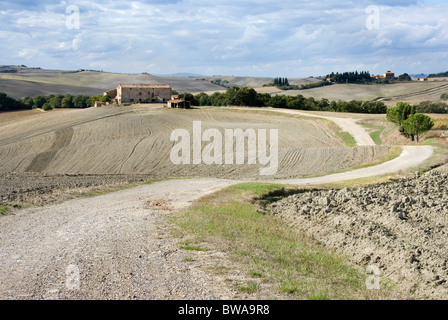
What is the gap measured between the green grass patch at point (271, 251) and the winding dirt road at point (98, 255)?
1273 millimetres

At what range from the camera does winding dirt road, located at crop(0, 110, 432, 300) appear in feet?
36.0

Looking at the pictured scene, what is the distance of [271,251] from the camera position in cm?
1491

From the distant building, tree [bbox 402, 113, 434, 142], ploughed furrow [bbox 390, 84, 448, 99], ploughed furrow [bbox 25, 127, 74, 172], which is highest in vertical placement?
ploughed furrow [bbox 390, 84, 448, 99]

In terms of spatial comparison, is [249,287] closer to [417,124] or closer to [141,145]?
[141,145]

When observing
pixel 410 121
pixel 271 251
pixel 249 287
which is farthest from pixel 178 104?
pixel 249 287

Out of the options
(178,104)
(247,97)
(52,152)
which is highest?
(247,97)

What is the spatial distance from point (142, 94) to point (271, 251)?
96.4 meters

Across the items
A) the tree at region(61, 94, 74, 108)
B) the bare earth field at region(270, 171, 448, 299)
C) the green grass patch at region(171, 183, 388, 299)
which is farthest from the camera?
the tree at region(61, 94, 74, 108)

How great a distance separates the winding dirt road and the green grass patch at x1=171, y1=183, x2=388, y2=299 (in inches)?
50.1

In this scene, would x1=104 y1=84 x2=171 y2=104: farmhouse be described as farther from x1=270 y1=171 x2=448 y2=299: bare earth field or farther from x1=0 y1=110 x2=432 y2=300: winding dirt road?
x1=270 y1=171 x2=448 y2=299: bare earth field

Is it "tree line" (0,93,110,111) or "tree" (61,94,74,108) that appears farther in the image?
"tree" (61,94,74,108)

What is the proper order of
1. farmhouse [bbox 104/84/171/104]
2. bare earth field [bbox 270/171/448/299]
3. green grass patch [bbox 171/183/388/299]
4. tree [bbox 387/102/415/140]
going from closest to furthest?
1. green grass patch [bbox 171/183/388/299]
2. bare earth field [bbox 270/171/448/299]
3. tree [bbox 387/102/415/140]
4. farmhouse [bbox 104/84/171/104]

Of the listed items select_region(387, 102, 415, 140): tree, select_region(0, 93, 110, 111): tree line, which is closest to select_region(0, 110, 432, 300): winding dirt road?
select_region(387, 102, 415, 140): tree

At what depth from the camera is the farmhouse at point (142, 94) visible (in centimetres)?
10588
